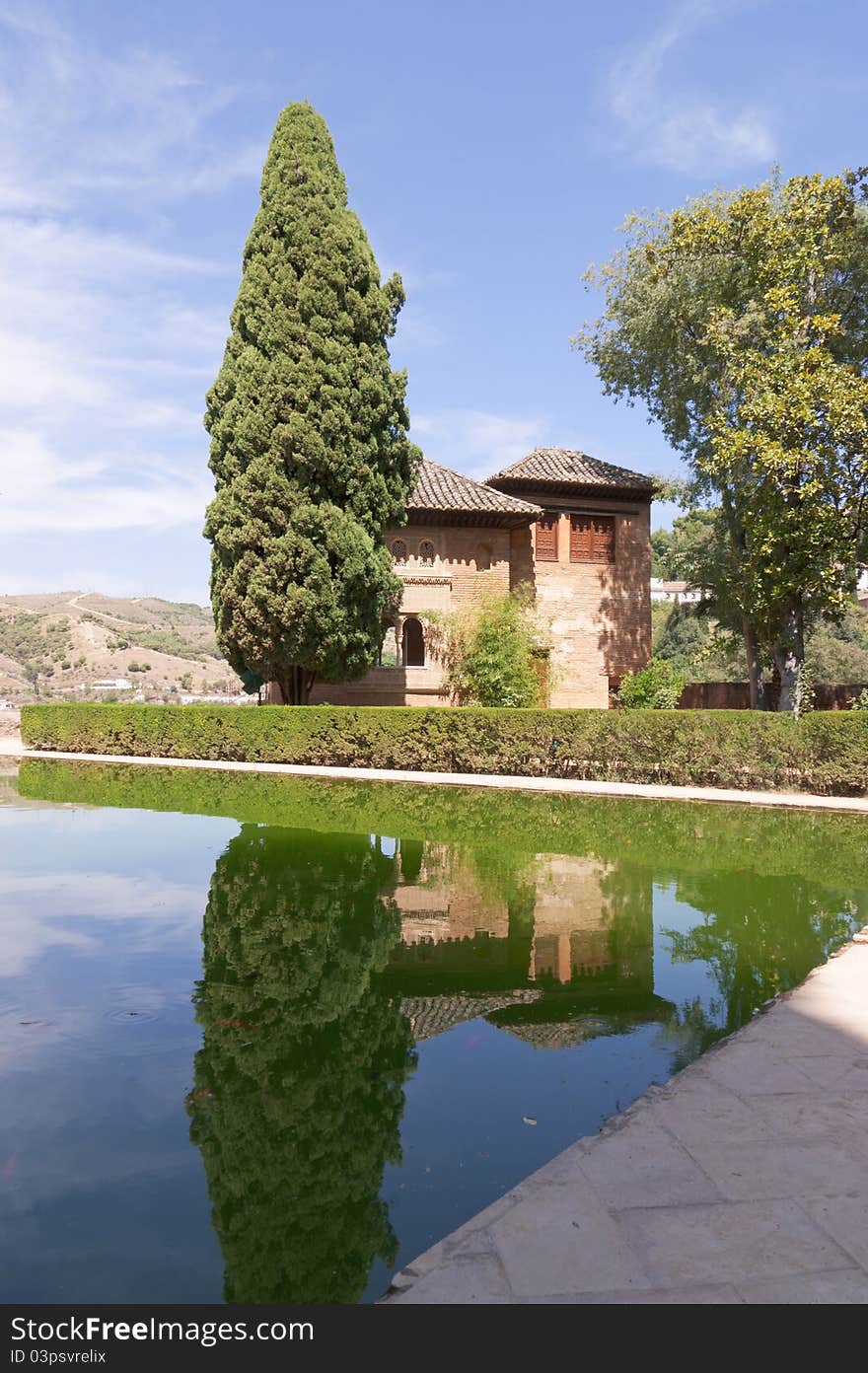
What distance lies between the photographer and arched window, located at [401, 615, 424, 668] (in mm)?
29516

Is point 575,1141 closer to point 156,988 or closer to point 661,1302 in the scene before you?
point 661,1302

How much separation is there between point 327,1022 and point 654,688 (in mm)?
24093

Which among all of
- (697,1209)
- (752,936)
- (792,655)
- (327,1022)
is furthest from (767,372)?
(697,1209)

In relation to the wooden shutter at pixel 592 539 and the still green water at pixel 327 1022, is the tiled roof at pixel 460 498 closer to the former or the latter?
the wooden shutter at pixel 592 539

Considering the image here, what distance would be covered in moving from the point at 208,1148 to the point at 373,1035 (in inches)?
59.8

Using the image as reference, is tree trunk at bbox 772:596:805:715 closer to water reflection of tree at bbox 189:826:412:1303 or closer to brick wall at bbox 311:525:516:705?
brick wall at bbox 311:525:516:705

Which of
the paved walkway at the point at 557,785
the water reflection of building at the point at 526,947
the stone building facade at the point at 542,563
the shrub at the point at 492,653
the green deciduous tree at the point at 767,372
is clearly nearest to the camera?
the water reflection of building at the point at 526,947

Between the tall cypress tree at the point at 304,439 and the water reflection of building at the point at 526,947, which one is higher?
the tall cypress tree at the point at 304,439

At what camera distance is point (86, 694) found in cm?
6353

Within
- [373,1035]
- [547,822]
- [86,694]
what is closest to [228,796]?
[547,822]

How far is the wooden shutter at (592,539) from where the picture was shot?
31016 millimetres

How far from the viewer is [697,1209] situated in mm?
3148

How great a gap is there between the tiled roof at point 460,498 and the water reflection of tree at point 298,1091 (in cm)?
2102

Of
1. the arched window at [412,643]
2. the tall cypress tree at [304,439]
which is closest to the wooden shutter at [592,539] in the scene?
the arched window at [412,643]
